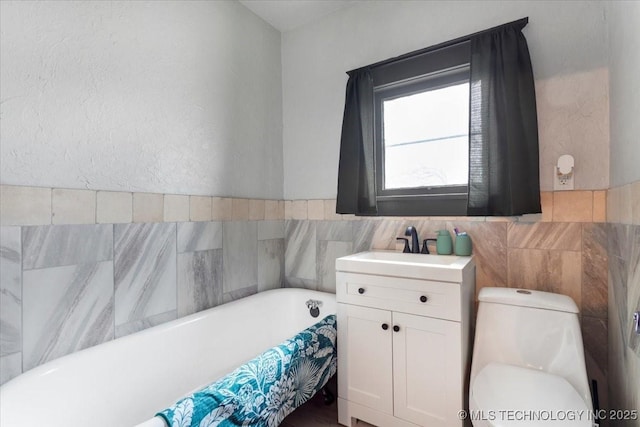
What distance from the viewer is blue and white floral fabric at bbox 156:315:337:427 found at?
0.97 meters

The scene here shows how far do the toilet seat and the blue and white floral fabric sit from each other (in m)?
0.71

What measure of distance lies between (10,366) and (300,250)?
1.72m

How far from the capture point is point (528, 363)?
1411mm

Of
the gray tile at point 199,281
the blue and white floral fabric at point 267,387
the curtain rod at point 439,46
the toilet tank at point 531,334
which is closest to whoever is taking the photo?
the blue and white floral fabric at point 267,387

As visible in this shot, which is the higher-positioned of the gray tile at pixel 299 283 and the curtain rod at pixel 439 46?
the curtain rod at pixel 439 46

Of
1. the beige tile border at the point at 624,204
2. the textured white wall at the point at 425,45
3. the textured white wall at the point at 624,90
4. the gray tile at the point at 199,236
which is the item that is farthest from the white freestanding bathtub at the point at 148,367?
the textured white wall at the point at 624,90

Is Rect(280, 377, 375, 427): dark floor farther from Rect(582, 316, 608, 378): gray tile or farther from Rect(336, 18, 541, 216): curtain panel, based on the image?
Rect(336, 18, 541, 216): curtain panel

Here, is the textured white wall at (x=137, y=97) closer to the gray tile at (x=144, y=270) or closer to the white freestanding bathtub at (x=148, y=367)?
the gray tile at (x=144, y=270)

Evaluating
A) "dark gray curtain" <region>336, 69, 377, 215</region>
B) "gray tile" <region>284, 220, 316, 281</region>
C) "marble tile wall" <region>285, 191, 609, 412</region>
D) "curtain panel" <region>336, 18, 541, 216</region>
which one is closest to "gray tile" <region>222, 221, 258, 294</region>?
"gray tile" <region>284, 220, 316, 281</region>

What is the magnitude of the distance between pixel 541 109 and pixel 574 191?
1.53 feet

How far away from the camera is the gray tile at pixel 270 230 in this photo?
2.38 metres

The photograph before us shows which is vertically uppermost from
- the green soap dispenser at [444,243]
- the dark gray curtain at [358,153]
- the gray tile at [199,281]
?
the dark gray curtain at [358,153]

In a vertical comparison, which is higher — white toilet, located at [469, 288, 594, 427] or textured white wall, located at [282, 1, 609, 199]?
textured white wall, located at [282, 1, 609, 199]

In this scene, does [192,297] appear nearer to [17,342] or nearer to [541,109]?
[17,342]
